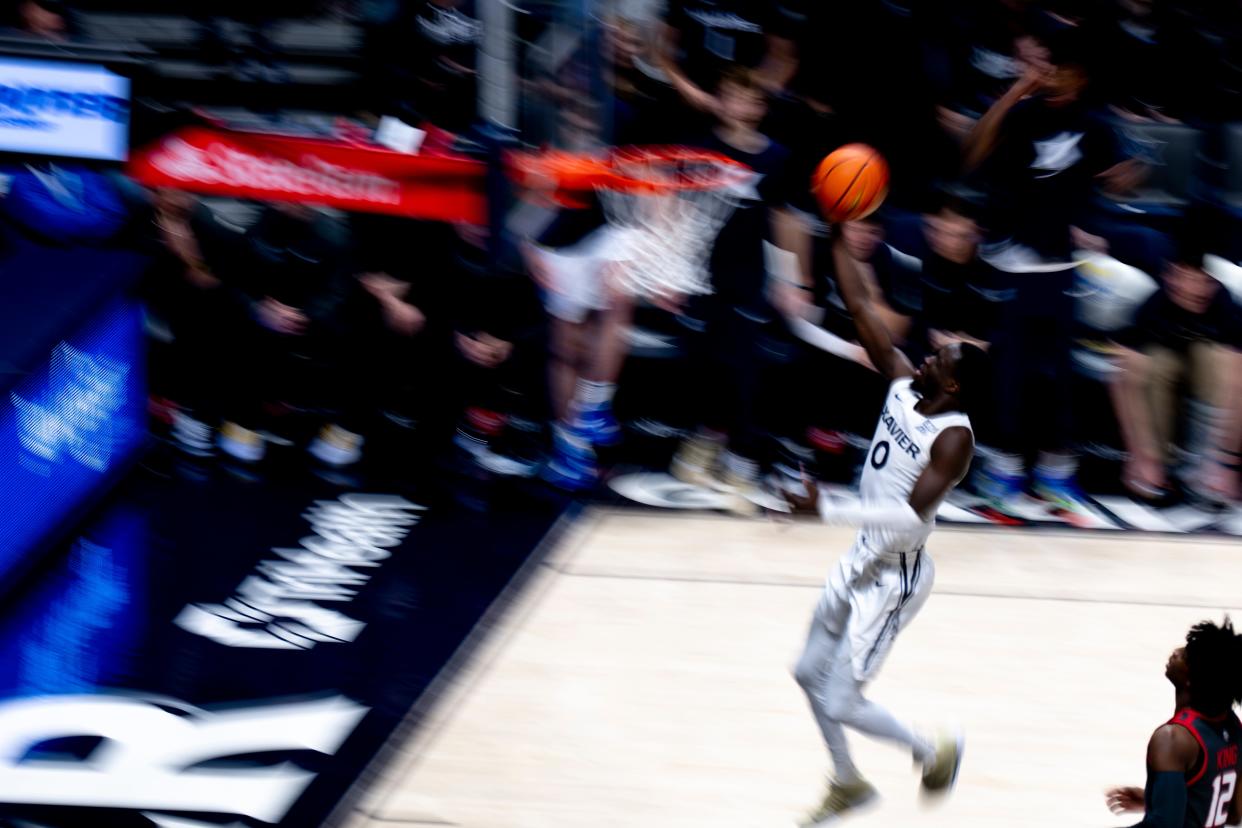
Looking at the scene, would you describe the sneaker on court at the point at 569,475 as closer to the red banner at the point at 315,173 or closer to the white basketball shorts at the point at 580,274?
the white basketball shorts at the point at 580,274

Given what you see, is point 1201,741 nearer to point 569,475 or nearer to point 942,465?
point 942,465

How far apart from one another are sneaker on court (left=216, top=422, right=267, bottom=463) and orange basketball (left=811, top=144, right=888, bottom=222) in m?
4.01

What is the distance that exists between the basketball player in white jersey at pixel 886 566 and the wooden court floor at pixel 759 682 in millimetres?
357

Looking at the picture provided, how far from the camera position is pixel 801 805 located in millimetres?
5969

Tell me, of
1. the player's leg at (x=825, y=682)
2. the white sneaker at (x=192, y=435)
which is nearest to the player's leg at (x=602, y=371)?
the white sneaker at (x=192, y=435)

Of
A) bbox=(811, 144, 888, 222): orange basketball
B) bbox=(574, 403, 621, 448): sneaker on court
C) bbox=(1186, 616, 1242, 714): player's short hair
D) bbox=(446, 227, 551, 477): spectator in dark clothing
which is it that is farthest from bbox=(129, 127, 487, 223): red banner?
bbox=(1186, 616, 1242, 714): player's short hair

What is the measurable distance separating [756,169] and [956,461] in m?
3.57

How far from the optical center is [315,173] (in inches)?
353

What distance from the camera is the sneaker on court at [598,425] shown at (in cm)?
893

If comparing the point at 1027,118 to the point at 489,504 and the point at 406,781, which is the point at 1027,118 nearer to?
the point at 489,504

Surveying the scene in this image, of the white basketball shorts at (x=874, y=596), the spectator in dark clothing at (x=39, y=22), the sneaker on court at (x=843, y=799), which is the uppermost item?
the white basketball shorts at (x=874, y=596)

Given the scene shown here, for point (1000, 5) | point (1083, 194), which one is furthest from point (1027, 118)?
point (1000, 5)

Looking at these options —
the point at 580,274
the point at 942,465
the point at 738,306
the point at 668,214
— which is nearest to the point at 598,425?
the point at 580,274

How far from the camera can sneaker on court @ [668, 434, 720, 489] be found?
8914 mm
